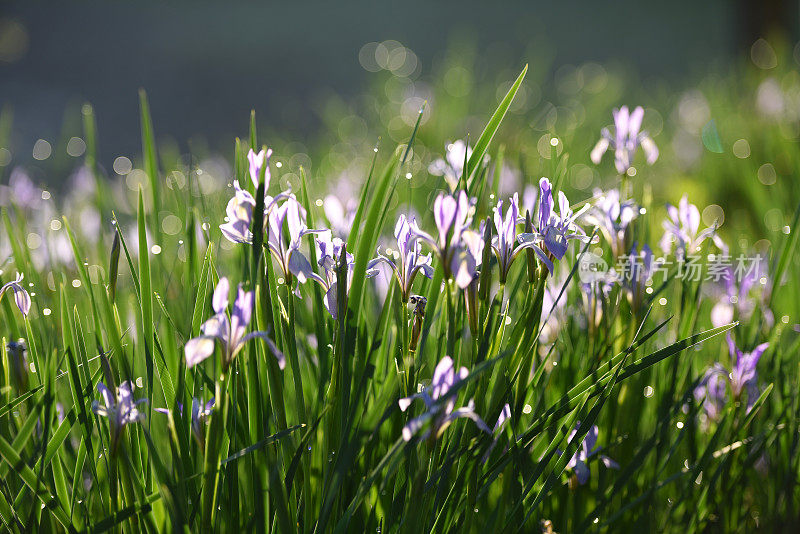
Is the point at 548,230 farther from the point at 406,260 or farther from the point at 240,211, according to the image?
the point at 240,211

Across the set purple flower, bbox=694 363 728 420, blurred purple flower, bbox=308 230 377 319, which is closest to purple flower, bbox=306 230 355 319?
blurred purple flower, bbox=308 230 377 319

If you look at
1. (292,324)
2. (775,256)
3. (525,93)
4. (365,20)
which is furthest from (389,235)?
(365,20)

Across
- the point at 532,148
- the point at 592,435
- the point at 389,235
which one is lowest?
the point at 592,435

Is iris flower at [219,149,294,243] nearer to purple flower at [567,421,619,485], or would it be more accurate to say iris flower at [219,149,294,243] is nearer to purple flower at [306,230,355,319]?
purple flower at [306,230,355,319]

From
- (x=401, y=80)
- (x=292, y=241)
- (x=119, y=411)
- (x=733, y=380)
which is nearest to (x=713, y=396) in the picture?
(x=733, y=380)

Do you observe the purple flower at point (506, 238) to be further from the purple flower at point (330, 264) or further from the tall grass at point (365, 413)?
the purple flower at point (330, 264)

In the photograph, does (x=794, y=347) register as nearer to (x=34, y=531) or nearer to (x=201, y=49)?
(x=34, y=531)
